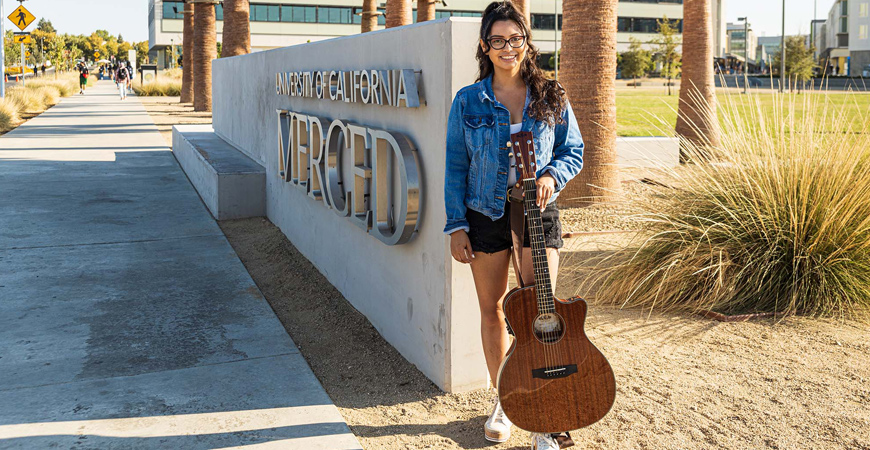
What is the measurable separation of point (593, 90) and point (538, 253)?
676cm

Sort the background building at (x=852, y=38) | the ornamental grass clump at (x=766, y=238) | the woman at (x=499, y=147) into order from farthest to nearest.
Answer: the background building at (x=852, y=38)
the ornamental grass clump at (x=766, y=238)
the woman at (x=499, y=147)

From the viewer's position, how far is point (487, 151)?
140 inches

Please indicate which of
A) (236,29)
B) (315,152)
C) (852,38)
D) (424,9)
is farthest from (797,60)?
(315,152)

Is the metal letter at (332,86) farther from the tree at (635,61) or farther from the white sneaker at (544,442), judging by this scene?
the tree at (635,61)

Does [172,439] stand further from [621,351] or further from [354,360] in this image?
[621,351]

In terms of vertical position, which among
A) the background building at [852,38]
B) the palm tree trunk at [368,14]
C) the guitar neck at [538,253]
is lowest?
the guitar neck at [538,253]

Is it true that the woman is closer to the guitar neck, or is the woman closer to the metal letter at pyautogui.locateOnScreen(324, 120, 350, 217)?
the guitar neck

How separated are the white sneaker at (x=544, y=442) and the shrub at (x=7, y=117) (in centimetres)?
2013

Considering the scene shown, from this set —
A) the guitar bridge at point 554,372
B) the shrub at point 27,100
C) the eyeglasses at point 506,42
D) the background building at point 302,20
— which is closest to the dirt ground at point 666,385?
the guitar bridge at point 554,372

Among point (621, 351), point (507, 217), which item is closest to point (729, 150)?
point (621, 351)

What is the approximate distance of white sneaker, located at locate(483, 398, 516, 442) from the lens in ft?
12.7

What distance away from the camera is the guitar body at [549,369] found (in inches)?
138

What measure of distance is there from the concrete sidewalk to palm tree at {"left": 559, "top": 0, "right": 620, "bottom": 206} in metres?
4.27

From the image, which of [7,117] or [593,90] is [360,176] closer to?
[593,90]
